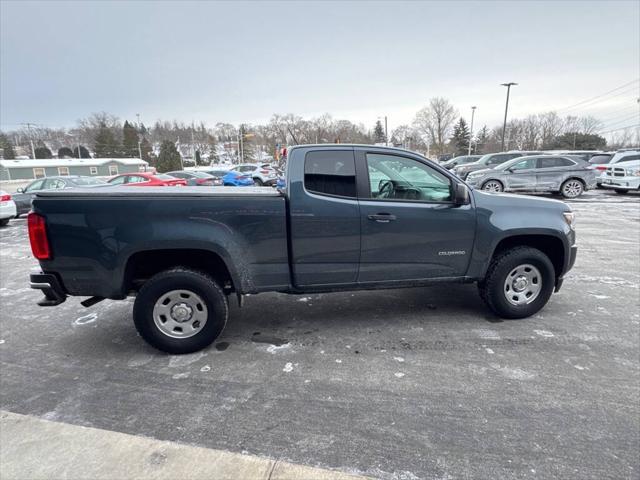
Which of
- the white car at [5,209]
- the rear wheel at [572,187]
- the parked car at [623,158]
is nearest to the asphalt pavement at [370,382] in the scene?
the white car at [5,209]

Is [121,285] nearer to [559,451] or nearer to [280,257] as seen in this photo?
[280,257]

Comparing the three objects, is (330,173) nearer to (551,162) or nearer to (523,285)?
(523,285)

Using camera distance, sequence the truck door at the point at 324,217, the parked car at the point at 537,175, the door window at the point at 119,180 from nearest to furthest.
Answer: the truck door at the point at 324,217 → the parked car at the point at 537,175 → the door window at the point at 119,180

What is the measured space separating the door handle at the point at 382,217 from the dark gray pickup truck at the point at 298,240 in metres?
0.01

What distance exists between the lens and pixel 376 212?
Result: 146 inches

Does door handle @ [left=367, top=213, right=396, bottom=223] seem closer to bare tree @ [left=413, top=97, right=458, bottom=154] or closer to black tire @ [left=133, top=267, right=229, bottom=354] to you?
black tire @ [left=133, top=267, right=229, bottom=354]

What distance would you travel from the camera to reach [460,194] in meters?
3.80

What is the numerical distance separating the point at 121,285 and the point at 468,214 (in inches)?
136

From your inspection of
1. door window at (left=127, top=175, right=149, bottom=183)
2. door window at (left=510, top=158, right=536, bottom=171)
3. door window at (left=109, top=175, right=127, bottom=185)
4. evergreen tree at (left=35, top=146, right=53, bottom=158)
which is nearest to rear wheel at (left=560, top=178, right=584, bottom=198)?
door window at (left=510, top=158, right=536, bottom=171)

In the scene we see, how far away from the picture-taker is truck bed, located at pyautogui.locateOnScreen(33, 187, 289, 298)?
3.21m

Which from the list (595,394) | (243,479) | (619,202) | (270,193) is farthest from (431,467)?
(619,202)

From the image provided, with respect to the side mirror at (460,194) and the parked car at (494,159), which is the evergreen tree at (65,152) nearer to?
the parked car at (494,159)

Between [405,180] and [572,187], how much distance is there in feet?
49.0

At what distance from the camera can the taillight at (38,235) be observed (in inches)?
125
